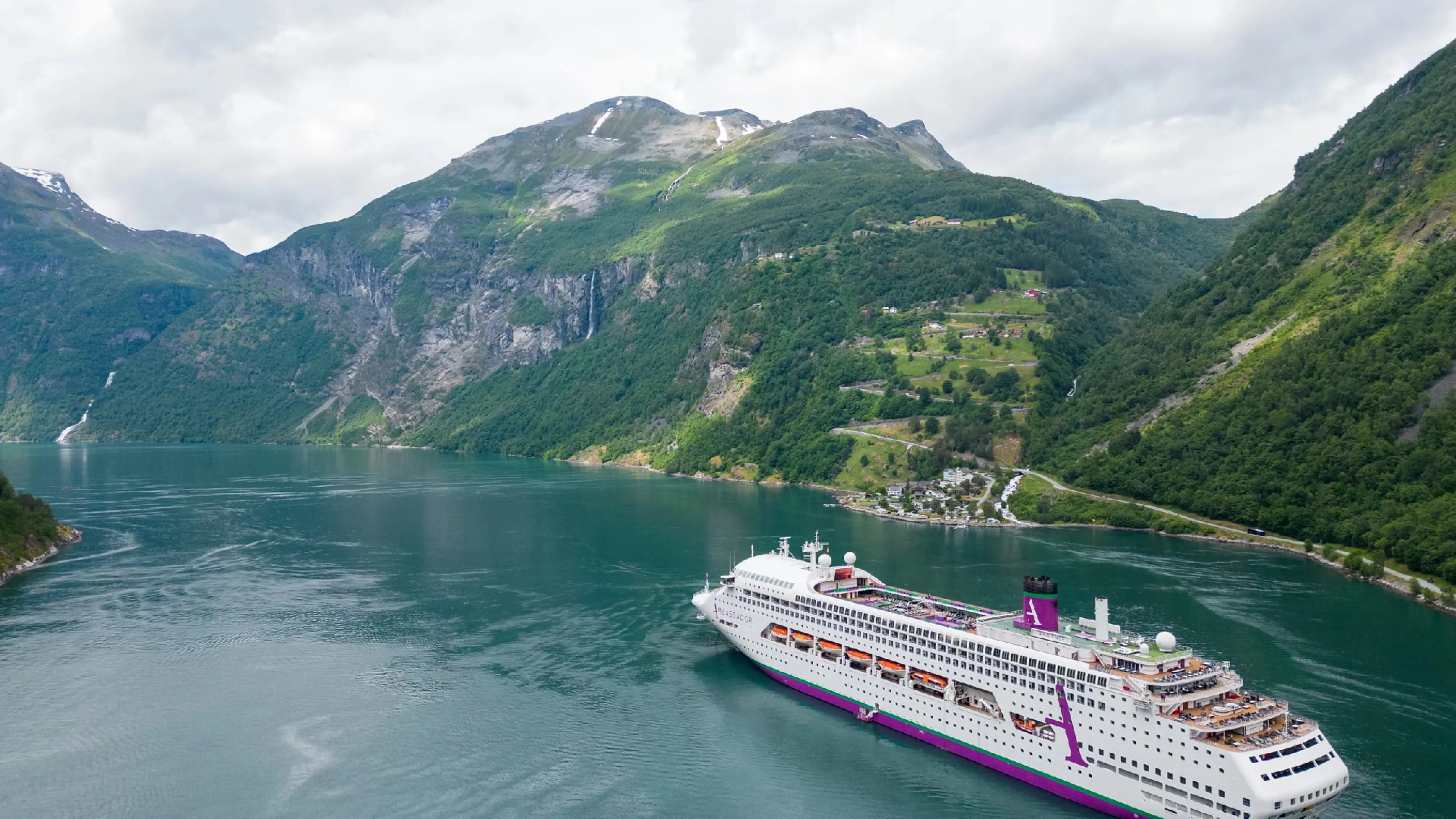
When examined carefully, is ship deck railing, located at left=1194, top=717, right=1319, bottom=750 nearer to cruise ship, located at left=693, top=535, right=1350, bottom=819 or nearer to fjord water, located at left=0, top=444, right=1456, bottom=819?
cruise ship, located at left=693, top=535, right=1350, bottom=819

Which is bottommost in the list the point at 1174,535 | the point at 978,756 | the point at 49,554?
the point at 978,756

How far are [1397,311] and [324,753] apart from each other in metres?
131

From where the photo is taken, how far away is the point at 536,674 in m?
67.3

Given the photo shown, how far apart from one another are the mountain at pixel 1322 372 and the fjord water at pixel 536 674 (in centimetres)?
1090

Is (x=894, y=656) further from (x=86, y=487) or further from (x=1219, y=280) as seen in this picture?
(x=86, y=487)

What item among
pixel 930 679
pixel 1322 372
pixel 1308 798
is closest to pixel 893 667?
pixel 930 679

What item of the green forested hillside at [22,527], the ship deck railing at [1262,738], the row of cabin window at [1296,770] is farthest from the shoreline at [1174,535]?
the green forested hillside at [22,527]

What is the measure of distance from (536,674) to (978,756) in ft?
99.9

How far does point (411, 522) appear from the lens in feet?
438

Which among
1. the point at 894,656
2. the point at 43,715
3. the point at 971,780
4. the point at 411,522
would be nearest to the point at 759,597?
the point at 894,656

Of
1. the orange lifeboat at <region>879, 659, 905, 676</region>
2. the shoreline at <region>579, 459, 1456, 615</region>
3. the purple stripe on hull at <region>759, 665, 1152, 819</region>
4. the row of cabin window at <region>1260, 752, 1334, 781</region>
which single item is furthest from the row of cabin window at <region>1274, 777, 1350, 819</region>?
the shoreline at <region>579, 459, 1456, 615</region>

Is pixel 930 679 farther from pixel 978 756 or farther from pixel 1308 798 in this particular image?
pixel 1308 798

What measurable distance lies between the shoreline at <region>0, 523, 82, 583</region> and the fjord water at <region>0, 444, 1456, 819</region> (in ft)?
4.69

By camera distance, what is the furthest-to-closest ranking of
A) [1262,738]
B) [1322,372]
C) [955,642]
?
1. [1322,372]
2. [955,642]
3. [1262,738]
